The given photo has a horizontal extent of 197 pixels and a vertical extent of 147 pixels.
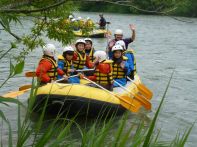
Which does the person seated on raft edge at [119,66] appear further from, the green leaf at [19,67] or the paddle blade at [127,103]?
the green leaf at [19,67]

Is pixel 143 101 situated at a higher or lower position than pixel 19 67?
lower

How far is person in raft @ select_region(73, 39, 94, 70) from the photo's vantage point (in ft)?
32.8

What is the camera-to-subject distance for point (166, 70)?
55.5 feet

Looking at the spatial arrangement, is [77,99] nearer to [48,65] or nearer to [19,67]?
[48,65]

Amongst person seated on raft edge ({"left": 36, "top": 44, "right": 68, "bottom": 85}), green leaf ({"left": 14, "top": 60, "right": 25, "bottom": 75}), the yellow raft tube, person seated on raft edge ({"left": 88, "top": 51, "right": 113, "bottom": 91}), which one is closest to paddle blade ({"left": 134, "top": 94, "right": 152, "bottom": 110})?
person seated on raft edge ({"left": 88, "top": 51, "right": 113, "bottom": 91})

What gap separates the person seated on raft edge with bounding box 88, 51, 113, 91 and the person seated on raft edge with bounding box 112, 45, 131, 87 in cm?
62

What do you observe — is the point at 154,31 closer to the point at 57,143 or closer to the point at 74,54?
the point at 74,54

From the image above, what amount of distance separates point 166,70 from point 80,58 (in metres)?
7.50

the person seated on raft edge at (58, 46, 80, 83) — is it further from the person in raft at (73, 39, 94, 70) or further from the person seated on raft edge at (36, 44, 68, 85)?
the person seated on raft edge at (36, 44, 68, 85)

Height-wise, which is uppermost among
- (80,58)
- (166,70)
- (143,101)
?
(80,58)

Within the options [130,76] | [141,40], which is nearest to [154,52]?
[141,40]

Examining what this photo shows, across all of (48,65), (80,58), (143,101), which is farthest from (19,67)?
(80,58)

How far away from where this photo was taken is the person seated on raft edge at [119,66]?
955 cm

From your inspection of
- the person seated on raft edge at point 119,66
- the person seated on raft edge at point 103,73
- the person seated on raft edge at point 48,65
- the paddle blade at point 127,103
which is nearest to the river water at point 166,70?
the paddle blade at point 127,103
